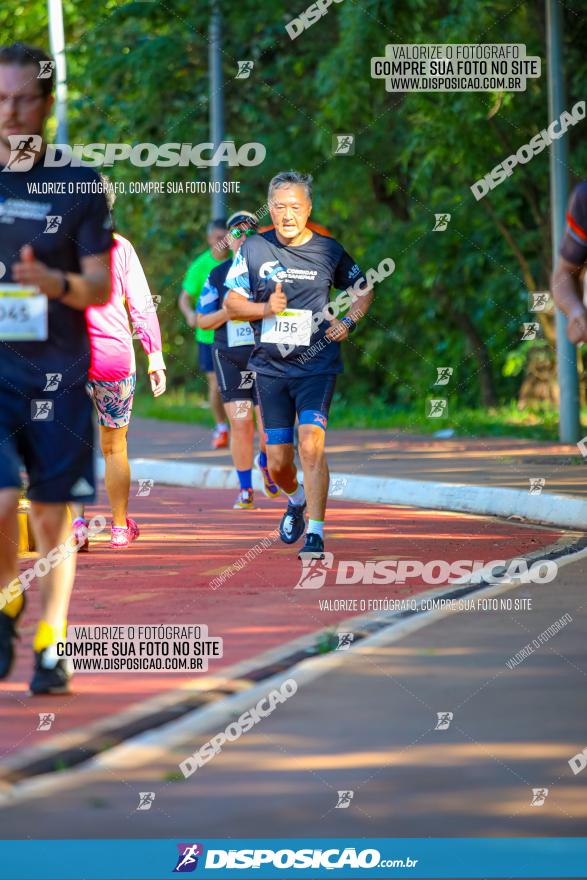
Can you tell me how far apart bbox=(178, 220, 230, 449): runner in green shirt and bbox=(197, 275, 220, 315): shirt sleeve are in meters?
1.59

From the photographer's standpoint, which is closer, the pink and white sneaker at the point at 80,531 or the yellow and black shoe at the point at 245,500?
the pink and white sneaker at the point at 80,531

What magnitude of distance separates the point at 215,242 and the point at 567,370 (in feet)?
11.2

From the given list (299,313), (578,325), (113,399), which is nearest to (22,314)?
(578,325)

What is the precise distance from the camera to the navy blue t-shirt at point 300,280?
35.3 ft

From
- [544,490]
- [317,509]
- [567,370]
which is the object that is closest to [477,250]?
[567,370]

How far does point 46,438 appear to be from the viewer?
676cm

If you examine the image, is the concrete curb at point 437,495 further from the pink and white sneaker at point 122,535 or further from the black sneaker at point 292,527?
the pink and white sneaker at point 122,535

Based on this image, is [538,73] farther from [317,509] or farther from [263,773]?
[263,773]

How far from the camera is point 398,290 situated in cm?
2722

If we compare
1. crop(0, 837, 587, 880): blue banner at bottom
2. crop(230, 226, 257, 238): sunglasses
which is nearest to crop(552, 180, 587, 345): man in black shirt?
crop(0, 837, 587, 880): blue banner at bottom

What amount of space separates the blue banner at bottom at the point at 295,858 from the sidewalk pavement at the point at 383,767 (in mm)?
96

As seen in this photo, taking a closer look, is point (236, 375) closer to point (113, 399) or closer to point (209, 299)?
point (209, 299)

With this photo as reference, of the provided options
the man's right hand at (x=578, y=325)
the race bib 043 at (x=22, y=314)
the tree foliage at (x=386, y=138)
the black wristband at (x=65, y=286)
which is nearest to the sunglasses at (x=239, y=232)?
the tree foliage at (x=386, y=138)

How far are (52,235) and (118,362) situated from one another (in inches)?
177
